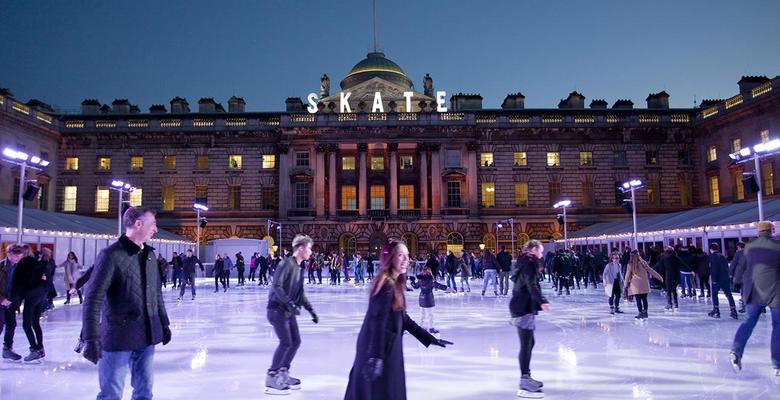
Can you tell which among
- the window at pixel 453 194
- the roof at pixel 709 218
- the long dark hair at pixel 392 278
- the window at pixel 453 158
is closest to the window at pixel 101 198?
the window at pixel 453 194

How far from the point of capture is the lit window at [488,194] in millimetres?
46537

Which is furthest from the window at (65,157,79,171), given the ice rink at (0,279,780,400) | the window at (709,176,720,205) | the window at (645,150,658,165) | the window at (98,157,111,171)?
the window at (709,176,720,205)

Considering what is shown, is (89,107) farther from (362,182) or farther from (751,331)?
(751,331)

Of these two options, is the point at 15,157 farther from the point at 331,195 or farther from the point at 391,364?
the point at 331,195

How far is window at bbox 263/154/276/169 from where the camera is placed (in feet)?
156

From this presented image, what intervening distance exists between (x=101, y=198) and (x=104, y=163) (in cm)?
303

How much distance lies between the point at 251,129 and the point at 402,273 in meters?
45.1

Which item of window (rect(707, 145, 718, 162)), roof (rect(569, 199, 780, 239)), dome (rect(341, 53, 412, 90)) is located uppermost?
dome (rect(341, 53, 412, 90))

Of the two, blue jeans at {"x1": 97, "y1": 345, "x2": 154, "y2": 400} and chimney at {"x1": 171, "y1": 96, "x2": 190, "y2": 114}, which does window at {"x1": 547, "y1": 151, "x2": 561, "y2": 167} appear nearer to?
chimney at {"x1": 171, "y1": 96, "x2": 190, "y2": 114}

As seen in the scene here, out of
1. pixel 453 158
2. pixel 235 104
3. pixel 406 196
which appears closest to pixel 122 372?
pixel 453 158

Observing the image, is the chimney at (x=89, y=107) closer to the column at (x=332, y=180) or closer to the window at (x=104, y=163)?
the window at (x=104, y=163)

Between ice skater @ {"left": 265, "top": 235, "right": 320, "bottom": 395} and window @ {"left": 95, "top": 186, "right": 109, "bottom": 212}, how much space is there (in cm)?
4528

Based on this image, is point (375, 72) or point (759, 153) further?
point (375, 72)

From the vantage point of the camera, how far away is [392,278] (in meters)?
4.14
